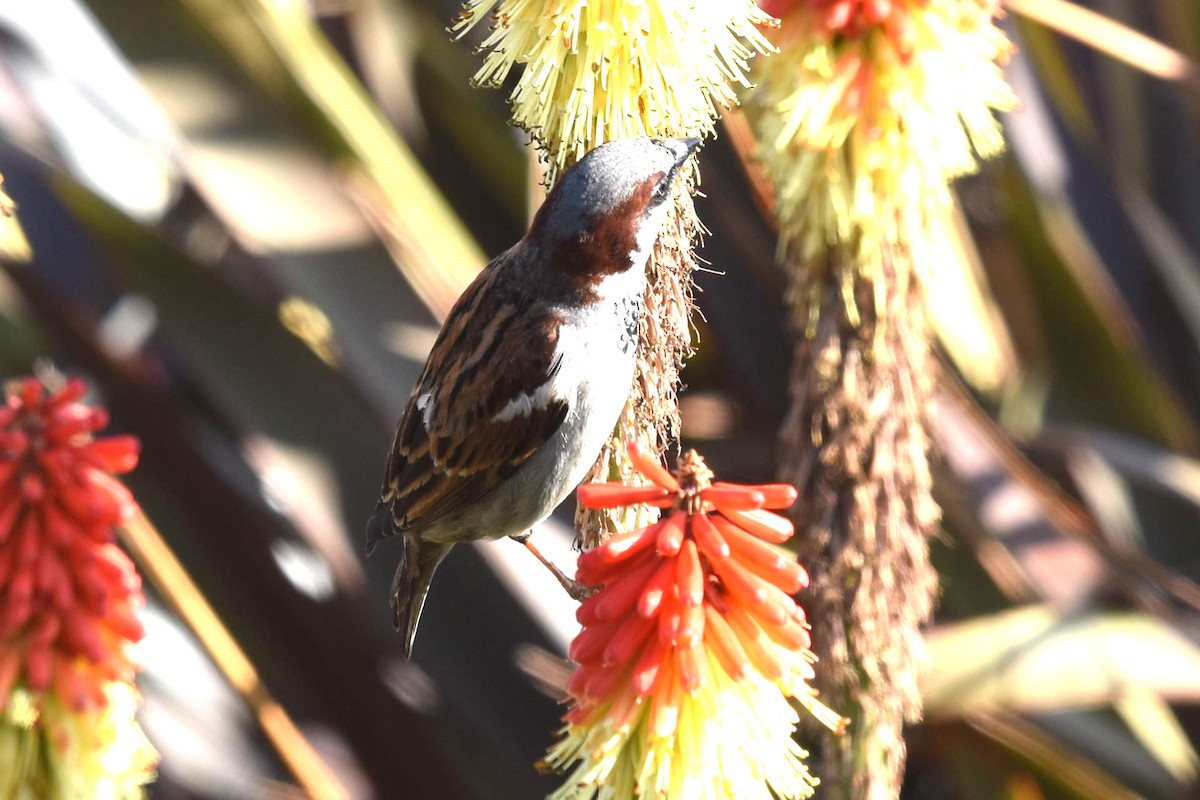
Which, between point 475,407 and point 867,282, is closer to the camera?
point 867,282

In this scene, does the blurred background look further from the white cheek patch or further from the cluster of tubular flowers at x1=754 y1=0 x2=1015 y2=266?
the cluster of tubular flowers at x1=754 y1=0 x2=1015 y2=266

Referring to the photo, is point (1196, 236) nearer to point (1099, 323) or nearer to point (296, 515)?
point (1099, 323)

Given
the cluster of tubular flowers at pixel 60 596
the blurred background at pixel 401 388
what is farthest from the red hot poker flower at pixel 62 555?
the blurred background at pixel 401 388

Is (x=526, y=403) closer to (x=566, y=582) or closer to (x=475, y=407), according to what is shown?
(x=475, y=407)

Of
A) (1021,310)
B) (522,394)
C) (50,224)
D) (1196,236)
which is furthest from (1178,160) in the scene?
(50,224)

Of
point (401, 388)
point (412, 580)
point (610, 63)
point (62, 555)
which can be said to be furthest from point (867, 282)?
point (401, 388)

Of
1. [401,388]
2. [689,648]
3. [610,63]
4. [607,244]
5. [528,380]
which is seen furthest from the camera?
[401,388]

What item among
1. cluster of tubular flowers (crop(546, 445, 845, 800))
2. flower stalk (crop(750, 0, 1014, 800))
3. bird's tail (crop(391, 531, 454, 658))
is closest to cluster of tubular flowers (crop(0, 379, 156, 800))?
cluster of tubular flowers (crop(546, 445, 845, 800))
